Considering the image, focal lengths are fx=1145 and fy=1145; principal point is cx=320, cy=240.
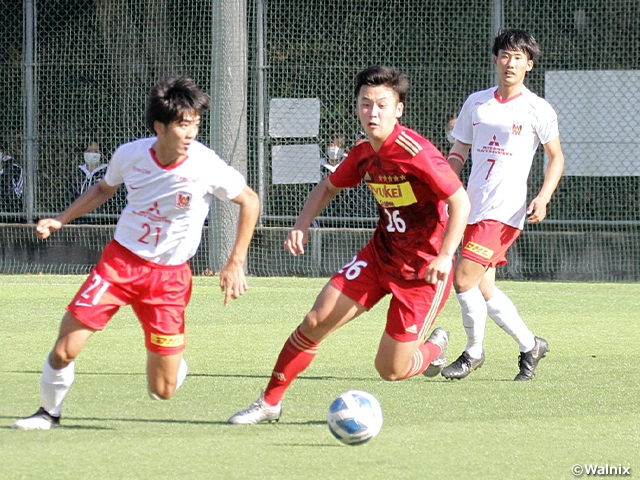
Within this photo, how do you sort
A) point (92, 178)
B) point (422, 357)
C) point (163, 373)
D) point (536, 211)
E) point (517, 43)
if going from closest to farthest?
1. point (163, 373)
2. point (422, 357)
3. point (536, 211)
4. point (517, 43)
5. point (92, 178)

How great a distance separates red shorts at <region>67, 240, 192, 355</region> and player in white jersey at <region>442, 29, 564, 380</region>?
86.0 inches

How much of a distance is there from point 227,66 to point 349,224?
2583mm

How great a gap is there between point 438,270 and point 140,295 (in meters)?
1.47

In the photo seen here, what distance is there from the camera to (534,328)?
987cm

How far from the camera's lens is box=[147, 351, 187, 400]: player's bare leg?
5.71 metres

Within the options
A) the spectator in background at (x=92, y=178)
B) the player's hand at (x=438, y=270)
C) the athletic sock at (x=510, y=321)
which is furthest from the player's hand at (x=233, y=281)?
the spectator in background at (x=92, y=178)

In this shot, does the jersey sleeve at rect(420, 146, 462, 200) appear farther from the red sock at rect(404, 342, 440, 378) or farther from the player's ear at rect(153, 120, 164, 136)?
the player's ear at rect(153, 120, 164, 136)

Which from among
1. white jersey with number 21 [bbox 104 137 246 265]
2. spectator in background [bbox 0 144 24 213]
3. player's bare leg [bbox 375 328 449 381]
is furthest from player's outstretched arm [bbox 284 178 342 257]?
spectator in background [bbox 0 144 24 213]

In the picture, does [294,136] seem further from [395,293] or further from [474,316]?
[395,293]

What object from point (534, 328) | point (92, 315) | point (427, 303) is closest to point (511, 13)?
point (534, 328)

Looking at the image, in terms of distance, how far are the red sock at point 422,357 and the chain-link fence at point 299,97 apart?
26.0 feet

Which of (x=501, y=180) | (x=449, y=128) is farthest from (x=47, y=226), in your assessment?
(x=449, y=128)

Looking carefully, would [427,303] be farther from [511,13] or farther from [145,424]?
[511,13]

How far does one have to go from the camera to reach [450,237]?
5.59 meters
